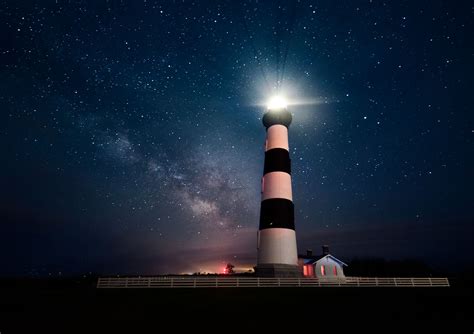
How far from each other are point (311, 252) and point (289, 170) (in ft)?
45.6

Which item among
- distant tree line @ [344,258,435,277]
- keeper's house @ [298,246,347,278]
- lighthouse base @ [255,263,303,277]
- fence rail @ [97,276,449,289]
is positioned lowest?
fence rail @ [97,276,449,289]

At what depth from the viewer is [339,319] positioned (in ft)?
33.0

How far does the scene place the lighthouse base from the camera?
22.8m

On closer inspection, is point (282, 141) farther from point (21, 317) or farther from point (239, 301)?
point (21, 317)

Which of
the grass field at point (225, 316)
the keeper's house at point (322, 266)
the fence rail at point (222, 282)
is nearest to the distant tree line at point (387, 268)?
the keeper's house at point (322, 266)

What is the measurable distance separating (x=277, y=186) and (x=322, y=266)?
11.2m

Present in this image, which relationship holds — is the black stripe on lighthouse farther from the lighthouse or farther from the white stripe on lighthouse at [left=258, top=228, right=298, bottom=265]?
the white stripe on lighthouse at [left=258, top=228, right=298, bottom=265]

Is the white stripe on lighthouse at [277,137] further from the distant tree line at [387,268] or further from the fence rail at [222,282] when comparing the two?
the distant tree line at [387,268]

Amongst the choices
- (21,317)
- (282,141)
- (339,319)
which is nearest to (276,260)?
(282,141)

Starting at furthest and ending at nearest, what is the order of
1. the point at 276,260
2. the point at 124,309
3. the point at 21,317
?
the point at 276,260, the point at 124,309, the point at 21,317

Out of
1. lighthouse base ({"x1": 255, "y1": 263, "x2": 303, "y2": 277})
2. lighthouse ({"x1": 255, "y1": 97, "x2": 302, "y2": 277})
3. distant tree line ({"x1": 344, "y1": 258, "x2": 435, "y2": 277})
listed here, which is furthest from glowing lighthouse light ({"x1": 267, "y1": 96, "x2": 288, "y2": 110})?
distant tree line ({"x1": 344, "y1": 258, "x2": 435, "y2": 277})

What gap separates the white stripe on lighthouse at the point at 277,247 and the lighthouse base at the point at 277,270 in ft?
1.02

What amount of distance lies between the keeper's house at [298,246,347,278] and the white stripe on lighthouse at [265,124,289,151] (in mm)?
12535

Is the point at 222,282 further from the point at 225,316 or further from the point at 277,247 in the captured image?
the point at 225,316
